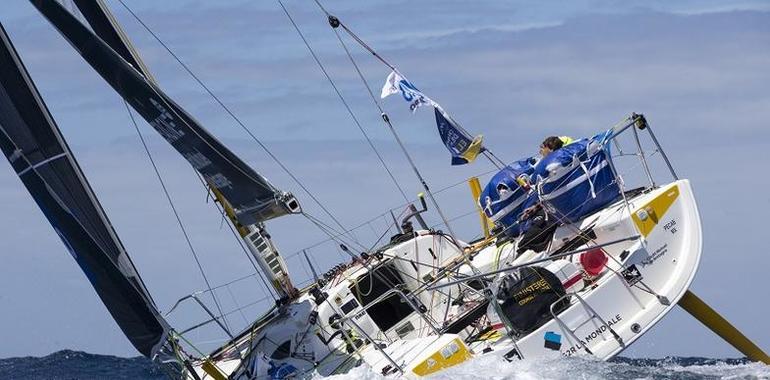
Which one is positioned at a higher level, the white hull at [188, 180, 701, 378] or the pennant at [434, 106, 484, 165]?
the pennant at [434, 106, 484, 165]

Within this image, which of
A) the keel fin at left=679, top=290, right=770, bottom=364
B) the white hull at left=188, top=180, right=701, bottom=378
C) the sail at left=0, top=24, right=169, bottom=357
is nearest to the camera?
the white hull at left=188, top=180, right=701, bottom=378

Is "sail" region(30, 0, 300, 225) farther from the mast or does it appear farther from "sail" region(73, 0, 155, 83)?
"sail" region(73, 0, 155, 83)

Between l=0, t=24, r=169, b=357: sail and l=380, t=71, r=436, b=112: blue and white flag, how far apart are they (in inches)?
191

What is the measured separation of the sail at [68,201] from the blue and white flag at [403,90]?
15.9 ft

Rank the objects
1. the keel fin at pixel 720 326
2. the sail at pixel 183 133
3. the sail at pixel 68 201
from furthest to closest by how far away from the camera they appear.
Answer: the keel fin at pixel 720 326 < the sail at pixel 68 201 < the sail at pixel 183 133

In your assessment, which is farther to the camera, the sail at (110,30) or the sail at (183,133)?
the sail at (110,30)

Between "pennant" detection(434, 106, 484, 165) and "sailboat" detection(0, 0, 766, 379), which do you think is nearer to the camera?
"sailboat" detection(0, 0, 766, 379)

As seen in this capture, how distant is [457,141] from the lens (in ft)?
58.1

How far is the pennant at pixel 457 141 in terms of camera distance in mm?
17578

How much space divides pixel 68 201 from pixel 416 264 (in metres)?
4.40

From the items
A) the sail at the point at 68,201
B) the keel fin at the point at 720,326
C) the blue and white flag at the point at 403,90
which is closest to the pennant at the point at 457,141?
the blue and white flag at the point at 403,90

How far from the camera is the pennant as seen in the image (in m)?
17.6

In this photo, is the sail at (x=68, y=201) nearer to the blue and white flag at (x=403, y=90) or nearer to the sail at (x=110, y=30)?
the sail at (x=110, y=30)

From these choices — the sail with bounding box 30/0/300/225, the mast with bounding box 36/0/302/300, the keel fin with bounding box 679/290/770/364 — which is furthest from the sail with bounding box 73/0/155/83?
the keel fin with bounding box 679/290/770/364
